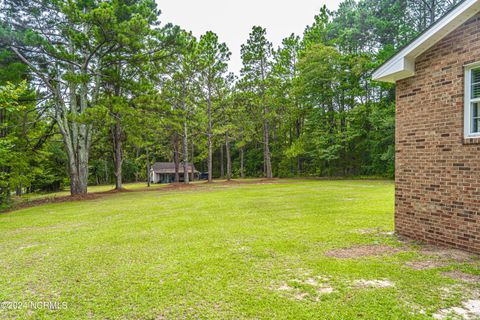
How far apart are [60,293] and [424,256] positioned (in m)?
5.50

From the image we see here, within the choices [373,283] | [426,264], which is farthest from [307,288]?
[426,264]

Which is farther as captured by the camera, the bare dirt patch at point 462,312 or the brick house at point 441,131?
the brick house at point 441,131

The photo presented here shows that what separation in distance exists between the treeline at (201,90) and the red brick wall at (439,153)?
12.4 metres

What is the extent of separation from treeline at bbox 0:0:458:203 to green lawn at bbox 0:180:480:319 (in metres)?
10.5

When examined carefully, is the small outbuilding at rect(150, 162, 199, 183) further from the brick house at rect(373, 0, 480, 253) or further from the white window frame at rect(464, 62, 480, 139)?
the white window frame at rect(464, 62, 480, 139)

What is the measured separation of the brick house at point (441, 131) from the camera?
4.45 metres

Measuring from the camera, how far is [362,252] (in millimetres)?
4699

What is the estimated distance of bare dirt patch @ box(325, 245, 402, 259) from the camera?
178 inches

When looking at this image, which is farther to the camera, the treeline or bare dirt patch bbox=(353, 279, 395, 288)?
the treeline

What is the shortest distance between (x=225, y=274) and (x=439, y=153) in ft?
14.4

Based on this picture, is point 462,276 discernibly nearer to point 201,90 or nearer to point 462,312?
point 462,312

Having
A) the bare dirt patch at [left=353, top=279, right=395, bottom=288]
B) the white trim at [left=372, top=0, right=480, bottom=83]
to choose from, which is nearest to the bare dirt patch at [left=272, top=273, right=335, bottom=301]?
the bare dirt patch at [left=353, top=279, right=395, bottom=288]

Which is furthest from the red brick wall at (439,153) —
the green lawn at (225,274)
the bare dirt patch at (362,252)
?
the bare dirt patch at (362,252)

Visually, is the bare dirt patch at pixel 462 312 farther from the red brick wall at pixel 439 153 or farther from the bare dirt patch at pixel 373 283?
the red brick wall at pixel 439 153
